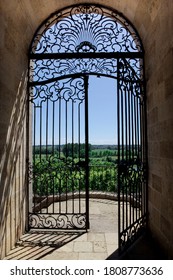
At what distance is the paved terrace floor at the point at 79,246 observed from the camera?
2.92 meters

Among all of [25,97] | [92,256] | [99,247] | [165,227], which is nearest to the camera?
[165,227]

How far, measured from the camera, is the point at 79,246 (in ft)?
10.6

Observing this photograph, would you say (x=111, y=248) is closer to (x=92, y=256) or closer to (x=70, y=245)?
(x=92, y=256)

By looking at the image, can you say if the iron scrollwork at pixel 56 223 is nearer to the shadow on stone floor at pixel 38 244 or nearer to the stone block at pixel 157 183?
the shadow on stone floor at pixel 38 244

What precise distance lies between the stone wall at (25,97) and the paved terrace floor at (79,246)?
194 mm

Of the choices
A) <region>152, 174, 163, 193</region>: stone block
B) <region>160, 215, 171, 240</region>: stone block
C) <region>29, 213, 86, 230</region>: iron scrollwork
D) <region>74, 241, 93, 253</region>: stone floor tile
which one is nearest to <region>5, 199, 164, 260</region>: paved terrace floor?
<region>74, 241, 93, 253</region>: stone floor tile

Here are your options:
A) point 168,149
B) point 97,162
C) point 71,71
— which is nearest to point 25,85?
point 71,71

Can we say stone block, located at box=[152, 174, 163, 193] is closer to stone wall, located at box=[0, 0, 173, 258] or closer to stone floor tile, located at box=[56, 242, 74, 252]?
stone wall, located at box=[0, 0, 173, 258]

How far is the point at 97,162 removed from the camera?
21.5 ft

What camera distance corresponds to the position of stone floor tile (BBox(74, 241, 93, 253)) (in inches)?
122

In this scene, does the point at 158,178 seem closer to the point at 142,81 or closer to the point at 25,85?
the point at 142,81

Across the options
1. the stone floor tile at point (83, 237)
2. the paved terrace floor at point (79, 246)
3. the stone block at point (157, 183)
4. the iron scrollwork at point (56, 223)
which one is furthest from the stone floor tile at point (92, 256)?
the stone block at point (157, 183)

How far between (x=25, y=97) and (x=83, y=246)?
2518 millimetres

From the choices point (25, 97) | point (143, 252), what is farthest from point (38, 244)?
point (25, 97)
